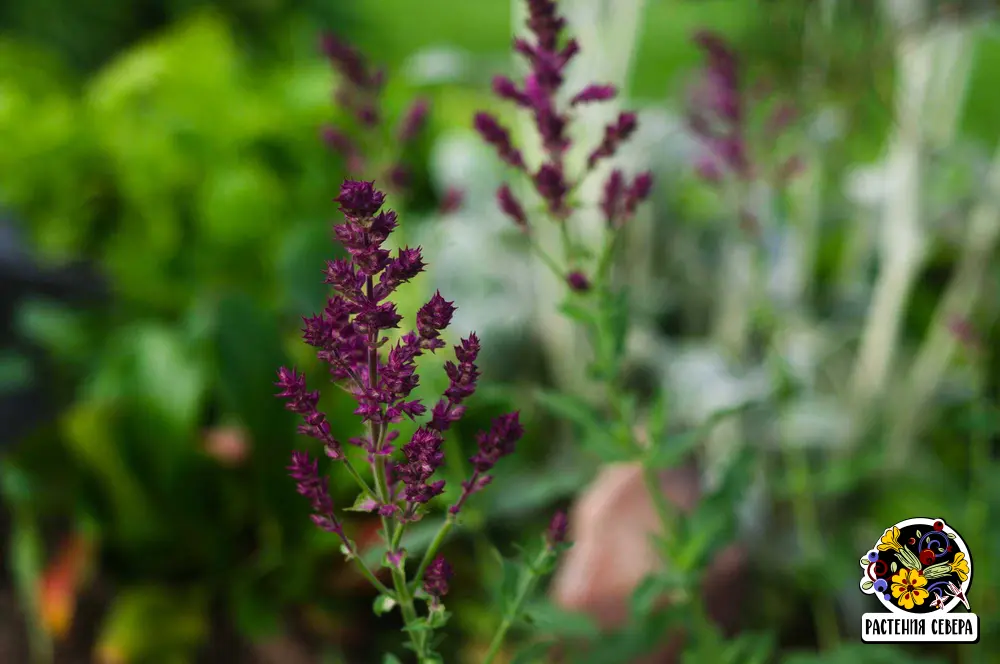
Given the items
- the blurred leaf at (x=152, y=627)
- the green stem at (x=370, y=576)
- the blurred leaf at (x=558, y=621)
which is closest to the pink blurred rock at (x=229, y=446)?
the blurred leaf at (x=152, y=627)

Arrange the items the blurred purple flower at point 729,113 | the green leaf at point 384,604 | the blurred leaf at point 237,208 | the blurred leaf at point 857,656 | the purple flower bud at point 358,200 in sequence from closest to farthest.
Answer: the purple flower bud at point 358,200 < the green leaf at point 384,604 < the blurred leaf at point 857,656 < the blurred purple flower at point 729,113 < the blurred leaf at point 237,208

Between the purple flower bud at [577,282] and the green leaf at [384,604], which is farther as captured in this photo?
the purple flower bud at [577,282]

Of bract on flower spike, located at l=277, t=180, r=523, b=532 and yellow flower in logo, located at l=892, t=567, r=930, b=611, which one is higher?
bract on flower spike, located at l=277, t=180, r=523, b=532

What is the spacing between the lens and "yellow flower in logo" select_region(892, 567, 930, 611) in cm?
90

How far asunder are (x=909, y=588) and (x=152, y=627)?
1.22 metres

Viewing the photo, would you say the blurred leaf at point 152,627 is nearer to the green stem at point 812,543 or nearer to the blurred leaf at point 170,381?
the blurred leaf at point 170,381

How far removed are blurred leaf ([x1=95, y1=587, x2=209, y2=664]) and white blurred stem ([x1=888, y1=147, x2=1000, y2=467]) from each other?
4.19ft

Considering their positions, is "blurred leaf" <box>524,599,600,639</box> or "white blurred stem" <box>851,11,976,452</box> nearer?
"blurred leaf" <box>524,599,600,639</box>

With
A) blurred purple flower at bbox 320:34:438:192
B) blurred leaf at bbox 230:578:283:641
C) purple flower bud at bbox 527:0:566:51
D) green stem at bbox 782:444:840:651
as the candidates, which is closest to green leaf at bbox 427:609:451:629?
purple flower bud at bbox 527:0:566:51

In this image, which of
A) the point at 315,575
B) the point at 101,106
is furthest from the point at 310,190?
the point at 315,575

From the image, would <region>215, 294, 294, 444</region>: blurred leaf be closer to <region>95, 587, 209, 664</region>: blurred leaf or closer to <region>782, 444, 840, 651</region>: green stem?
<region>95, 587, 209, 664</region>: blurred leaf

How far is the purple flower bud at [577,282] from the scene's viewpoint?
841 millimetres

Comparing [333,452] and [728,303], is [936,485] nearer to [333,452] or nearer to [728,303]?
[728,303]

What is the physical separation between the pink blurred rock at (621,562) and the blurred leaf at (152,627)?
0.64 m
